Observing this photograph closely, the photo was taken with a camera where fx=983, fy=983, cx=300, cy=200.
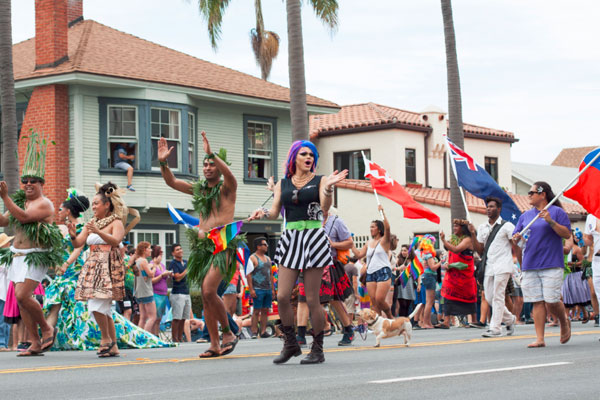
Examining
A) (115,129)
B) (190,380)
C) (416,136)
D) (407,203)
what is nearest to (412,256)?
(407,203)

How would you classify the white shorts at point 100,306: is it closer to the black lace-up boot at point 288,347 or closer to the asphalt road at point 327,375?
the asphalt road at point 327,375

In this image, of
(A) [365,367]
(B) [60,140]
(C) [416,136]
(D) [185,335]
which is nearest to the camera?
(A) [365,367]

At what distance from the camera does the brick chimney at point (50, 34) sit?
1046 inches

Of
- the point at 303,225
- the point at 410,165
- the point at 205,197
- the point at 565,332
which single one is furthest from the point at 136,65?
the point at 303,225

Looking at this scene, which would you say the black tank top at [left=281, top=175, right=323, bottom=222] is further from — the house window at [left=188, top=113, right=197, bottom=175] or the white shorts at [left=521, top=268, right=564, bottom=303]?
the house window at [left=188, top=113, right=197, bottom=175]

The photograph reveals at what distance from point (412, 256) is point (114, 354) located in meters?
11.3

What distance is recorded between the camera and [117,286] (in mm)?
11133

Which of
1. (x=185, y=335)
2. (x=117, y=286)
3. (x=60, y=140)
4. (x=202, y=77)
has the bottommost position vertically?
(x=185, y=335)

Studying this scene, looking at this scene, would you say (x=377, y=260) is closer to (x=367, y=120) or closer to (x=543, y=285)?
(x=543, y=285)

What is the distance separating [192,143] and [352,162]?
10385 millimetres

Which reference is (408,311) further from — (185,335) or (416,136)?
(416,136)

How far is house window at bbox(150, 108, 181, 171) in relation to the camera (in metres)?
27.5

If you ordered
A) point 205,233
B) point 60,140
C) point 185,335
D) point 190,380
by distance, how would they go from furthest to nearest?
point 60,140 < point 185,335 < point 205,233 < point 190,380

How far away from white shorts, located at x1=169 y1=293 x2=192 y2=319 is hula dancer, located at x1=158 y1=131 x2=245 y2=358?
22.9 ft
